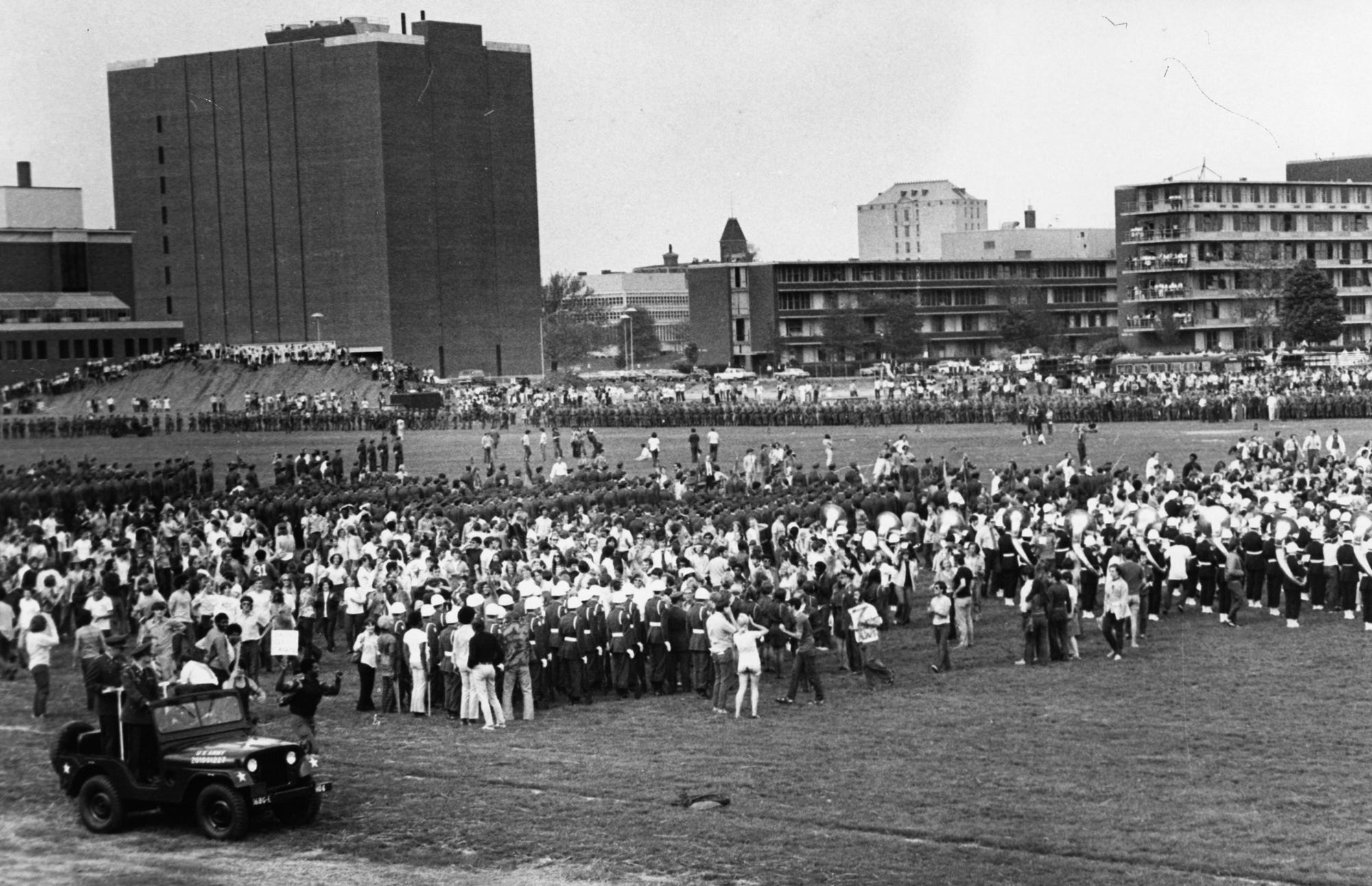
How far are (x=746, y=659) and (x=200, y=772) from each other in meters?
7.26

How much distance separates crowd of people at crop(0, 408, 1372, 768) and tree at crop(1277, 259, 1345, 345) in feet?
205

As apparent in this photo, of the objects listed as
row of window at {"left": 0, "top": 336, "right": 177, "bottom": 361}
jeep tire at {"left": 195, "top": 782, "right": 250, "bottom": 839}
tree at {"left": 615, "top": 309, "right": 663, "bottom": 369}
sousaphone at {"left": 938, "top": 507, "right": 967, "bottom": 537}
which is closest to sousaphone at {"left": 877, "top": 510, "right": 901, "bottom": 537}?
sousaphone at {"left": 938, "top": 507, "right": 967, "bottom": 537}

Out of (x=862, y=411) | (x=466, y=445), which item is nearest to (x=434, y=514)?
(x=466, y=445)

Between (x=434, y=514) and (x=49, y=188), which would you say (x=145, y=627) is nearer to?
(x=434, y=514)

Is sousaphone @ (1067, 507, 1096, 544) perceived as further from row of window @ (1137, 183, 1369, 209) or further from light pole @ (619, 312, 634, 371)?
light pole @ (619, 312, 634, 371)

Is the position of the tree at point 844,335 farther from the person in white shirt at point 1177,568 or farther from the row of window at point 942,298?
the person in white shirt at point 1177,568

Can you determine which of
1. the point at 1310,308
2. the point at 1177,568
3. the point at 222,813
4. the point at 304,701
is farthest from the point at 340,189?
the point at 222,813

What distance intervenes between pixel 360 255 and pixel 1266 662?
279 feet

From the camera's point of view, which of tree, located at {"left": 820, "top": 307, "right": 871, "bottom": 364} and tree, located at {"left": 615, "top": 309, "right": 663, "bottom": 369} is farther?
tree, located at {"left": 615, "top": 309, "right": 663, "bottom": 369}

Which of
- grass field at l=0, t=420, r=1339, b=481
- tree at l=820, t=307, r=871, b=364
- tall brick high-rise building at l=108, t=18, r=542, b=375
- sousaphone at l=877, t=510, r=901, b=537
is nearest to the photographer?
sousaphone at l=877, t=510, r=901, b=537

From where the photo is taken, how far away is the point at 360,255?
101750 millimetres

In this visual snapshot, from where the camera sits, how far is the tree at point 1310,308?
96125 millimetres

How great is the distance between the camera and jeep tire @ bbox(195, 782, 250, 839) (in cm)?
1537

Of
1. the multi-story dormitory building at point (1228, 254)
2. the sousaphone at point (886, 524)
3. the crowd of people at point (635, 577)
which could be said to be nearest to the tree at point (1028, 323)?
the multi-story dormitory building at point (1228, 254)
